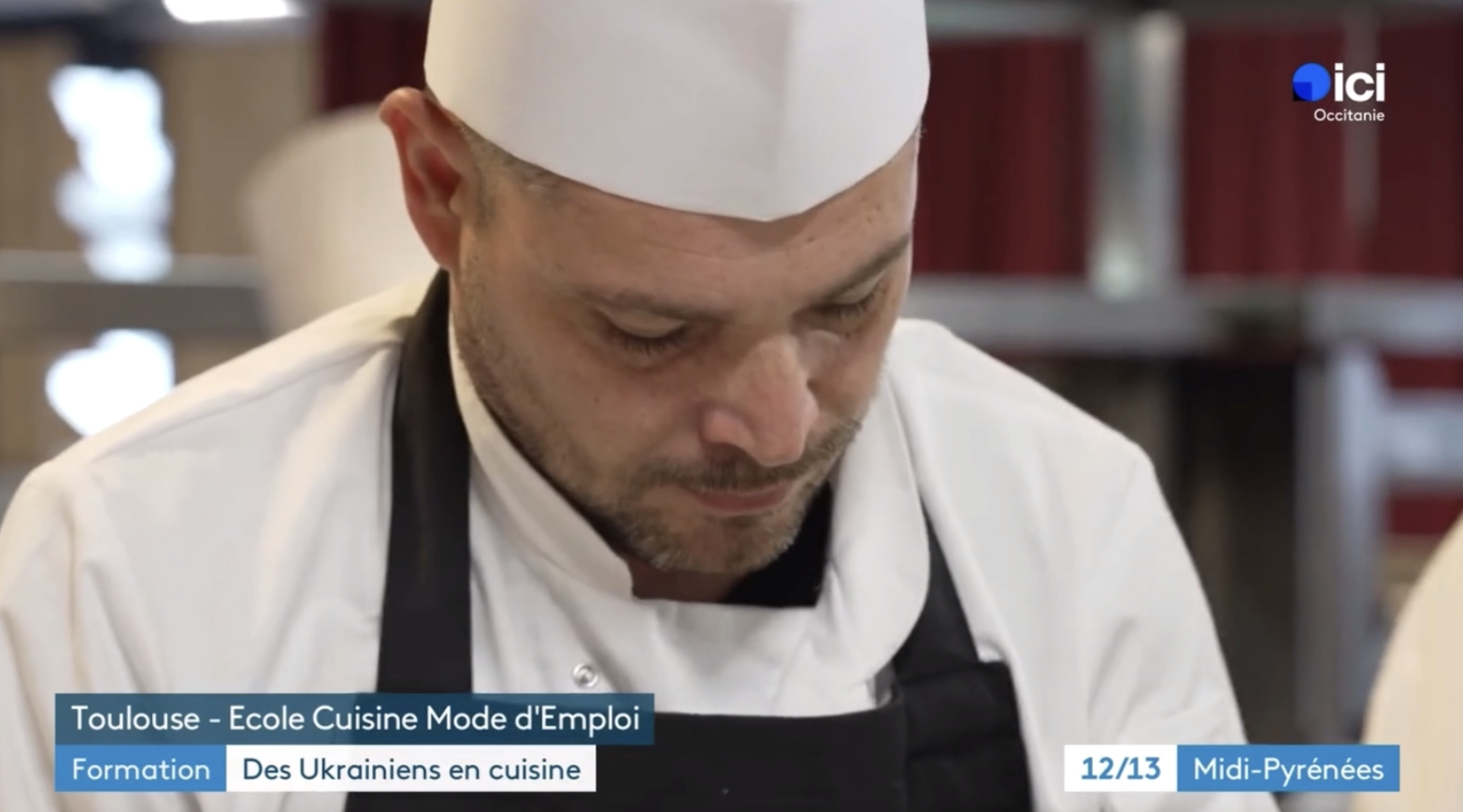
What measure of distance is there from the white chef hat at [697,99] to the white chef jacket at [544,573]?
0.59ft

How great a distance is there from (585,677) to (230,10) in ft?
4.05

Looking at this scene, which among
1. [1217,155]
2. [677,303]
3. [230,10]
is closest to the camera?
[677,303]

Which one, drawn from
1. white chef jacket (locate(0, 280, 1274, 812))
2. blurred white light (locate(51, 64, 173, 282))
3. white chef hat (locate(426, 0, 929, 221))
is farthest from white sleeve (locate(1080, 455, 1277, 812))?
blurred white light (locate(51, 64, 173, 282))

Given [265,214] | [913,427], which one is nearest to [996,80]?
[265,214]

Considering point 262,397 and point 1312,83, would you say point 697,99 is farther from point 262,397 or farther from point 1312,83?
point 1312,83

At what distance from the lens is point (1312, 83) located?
94 cm

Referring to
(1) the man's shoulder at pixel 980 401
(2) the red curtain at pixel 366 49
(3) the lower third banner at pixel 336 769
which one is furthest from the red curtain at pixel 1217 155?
(3) the lower third banner at pixel 336 769

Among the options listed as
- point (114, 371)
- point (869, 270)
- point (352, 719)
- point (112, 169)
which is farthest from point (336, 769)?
point (112, 169)

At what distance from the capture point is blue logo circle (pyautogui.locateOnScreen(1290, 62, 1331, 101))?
929 mm

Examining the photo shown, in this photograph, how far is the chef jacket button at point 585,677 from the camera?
80 cm

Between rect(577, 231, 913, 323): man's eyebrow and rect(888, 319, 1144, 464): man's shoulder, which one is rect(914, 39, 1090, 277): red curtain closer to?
rect(888, 319, 1144, 464): man's shoulder

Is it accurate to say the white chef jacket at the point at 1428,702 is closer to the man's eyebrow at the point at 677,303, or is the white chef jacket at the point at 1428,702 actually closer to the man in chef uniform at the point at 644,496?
the man in chef uniform at the point at 644,496

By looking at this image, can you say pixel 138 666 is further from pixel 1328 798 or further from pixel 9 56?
pixel 9 56

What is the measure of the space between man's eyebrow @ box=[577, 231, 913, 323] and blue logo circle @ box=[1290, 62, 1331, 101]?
1.17 ft
